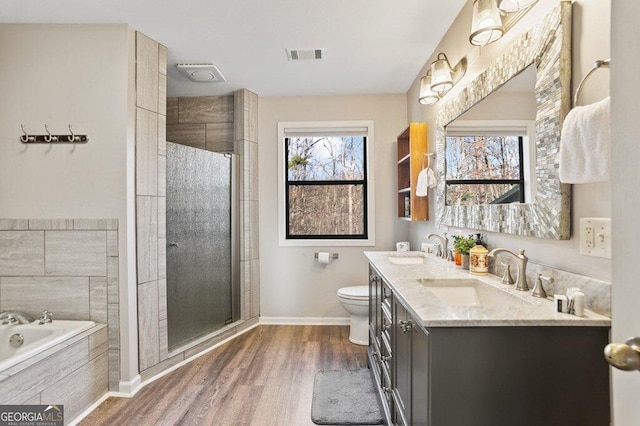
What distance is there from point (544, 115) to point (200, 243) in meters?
2.50

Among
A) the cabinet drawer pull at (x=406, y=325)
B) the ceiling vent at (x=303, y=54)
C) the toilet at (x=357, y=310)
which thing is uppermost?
the ceiling vent at (x=303, y=54)

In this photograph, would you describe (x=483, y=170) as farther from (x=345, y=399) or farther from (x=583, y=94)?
(x=345, y=399)

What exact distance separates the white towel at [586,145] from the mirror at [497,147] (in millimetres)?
348

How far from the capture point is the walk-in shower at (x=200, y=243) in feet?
8.13

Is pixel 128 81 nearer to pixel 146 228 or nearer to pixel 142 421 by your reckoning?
pixel 146 228

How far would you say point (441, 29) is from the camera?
2.19 meters

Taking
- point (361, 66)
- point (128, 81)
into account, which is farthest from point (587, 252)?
point (128, 81)

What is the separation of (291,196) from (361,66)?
58.7 inches

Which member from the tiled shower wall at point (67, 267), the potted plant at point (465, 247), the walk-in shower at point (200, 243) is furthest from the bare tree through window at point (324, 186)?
the tiled shower wall at point (67, 267)

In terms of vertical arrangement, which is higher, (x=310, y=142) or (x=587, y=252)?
(x=310, y=142)

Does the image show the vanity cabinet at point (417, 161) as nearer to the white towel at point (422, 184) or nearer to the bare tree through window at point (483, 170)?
the white towel at point (422, 184)

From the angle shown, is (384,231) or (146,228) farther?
(384,231)

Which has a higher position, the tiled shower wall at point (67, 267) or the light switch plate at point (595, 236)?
the light switch plate at point (595, 236)

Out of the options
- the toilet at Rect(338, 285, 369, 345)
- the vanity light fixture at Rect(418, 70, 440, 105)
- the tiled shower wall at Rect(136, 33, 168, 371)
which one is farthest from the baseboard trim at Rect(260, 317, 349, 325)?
the vanity light fixture at Rect(418, 70, 440, 105)
